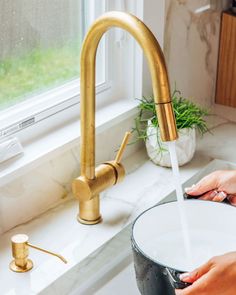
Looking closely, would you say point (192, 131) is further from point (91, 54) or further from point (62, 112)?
point (91, 54)

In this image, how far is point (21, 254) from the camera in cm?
116

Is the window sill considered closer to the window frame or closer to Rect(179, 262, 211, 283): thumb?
the window frame

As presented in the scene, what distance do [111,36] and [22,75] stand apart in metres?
0.28

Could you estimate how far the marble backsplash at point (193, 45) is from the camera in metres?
1.66

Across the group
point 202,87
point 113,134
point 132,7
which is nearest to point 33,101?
point 113,134

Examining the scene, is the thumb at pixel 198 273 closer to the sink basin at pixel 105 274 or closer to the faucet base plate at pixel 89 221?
the sink basin at pixel 105 274

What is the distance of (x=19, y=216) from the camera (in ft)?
4.33

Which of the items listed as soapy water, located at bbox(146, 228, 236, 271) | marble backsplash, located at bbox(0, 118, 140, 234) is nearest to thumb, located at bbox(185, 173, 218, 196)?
soapy water, located at bbox(146, 228, 236, 271)

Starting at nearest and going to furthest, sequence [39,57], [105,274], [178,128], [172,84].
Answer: [105,274], [39,57], [178,128], [172,84]

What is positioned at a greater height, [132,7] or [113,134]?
[132,7]

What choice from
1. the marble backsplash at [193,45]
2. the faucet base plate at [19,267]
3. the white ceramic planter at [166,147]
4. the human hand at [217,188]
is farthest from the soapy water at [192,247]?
the marble backsplash at [193,45]

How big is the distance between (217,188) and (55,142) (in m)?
0.34

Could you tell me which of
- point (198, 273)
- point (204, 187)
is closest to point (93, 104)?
point (204, 187)

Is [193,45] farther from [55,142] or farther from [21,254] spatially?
[21,254]
